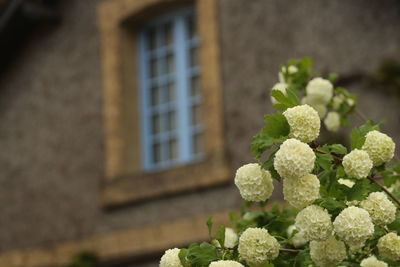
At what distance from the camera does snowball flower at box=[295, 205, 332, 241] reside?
7.05ft

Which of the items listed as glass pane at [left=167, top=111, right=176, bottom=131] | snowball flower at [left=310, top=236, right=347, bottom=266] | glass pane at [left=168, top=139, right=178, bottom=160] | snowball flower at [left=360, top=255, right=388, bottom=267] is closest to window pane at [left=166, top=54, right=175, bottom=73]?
glass pane at [left=167, top=111, right=176, bottom=131]

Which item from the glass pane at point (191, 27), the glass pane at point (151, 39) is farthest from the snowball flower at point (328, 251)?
the glass pane at point (151, 39)

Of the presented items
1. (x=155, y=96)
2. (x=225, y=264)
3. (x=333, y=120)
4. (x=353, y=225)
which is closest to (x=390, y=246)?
(x=353, y=225)

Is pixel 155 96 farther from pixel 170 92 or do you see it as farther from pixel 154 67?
pixel 154 67

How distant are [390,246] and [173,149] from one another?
5.83 meters

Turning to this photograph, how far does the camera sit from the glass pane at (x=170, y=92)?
8.23 metres

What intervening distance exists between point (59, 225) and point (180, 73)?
1.92 metres

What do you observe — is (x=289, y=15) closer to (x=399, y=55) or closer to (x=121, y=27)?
(x=399, y=55)

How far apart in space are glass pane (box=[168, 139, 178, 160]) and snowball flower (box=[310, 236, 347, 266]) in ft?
19.0

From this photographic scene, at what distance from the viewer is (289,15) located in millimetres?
7074

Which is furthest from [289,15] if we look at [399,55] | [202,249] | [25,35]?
[202,249]

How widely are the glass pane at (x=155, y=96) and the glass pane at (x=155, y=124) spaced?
0.14 meters

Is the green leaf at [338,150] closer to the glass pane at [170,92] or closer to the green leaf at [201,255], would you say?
the green leaf at [201,255]

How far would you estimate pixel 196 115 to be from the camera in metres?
7.98
